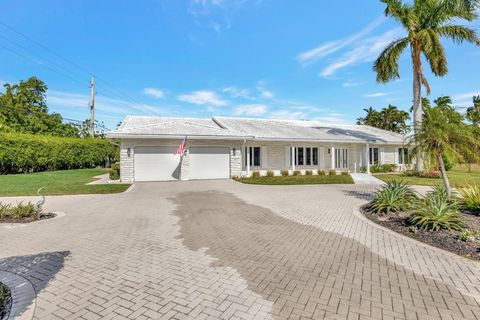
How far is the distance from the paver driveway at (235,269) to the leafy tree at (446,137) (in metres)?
3.73

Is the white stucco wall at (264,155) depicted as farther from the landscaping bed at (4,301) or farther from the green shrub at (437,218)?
the landscaping bed at (4,301)

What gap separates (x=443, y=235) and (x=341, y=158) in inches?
738

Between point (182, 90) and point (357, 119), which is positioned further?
point (357, 119)

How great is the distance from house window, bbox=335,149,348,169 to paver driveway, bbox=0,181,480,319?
54.9ft

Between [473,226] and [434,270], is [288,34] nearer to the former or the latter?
[473,226]

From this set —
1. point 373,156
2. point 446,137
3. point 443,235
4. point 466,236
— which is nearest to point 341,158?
point 373,156

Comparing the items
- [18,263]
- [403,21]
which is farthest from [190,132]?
[403,21]

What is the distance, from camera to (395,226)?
266 inches

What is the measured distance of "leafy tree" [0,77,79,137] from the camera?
108 ft

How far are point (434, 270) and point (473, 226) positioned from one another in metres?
3.59

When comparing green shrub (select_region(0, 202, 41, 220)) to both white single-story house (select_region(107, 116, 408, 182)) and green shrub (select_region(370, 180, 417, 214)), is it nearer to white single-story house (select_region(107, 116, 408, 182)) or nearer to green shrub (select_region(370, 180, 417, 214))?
white single-story house (select_region(107, 116, 408, 182))

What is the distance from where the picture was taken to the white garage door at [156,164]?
17125 mm

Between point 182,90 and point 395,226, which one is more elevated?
point 182,90

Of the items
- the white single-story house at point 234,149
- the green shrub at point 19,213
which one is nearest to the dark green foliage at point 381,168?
the white single-story house at point 234,149
